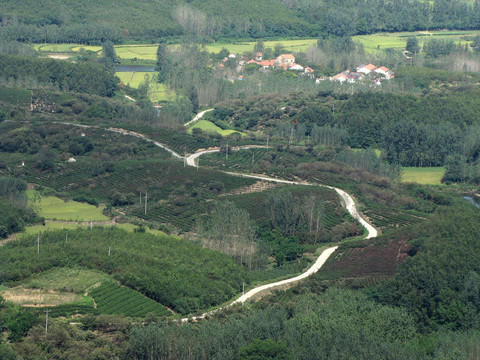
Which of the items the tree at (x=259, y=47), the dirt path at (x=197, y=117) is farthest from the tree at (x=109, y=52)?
the dirt path at (x=197, y=117)

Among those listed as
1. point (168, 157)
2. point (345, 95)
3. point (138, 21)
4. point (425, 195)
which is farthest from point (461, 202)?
point (138, 21)

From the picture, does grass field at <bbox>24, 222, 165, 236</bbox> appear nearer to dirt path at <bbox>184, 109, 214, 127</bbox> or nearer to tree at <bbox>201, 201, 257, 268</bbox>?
tree at <bbox>201, 201, 257, 268</bbox>

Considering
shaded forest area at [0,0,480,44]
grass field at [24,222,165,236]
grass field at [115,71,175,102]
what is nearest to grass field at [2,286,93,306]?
grass field at [24,222,165,236]

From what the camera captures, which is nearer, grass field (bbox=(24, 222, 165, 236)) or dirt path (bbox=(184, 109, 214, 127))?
grass field (bbox=(24, 222, 165, 236))

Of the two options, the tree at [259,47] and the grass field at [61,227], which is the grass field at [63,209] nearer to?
the grass field at [61,227]

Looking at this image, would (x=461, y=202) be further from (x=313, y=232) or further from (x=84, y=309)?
(x=84, y=309)

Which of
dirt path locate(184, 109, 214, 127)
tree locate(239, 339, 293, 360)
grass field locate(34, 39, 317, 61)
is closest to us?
tree locate(239, 339, 293, 360)
